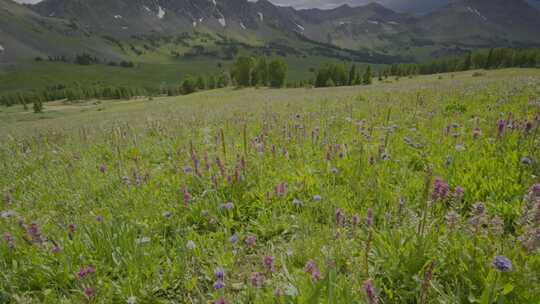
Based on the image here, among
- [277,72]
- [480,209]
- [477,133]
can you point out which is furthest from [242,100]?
[277,72]

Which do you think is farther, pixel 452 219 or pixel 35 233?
pixel 35 233

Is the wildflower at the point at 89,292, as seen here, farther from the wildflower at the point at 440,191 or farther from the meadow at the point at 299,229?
the wildflower at the point at 440,191

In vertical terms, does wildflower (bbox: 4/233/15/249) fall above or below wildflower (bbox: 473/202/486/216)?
below

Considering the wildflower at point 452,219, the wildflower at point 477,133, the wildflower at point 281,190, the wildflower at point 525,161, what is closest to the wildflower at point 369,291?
the wildflower at point 452,219

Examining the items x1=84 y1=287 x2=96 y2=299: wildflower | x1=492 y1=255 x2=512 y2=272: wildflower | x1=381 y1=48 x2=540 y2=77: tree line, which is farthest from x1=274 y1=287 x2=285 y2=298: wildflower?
x1=381 y1=48 x2=540 y2=77: tree line

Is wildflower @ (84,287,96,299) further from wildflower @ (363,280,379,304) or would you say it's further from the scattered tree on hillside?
the scattered tree on hillside

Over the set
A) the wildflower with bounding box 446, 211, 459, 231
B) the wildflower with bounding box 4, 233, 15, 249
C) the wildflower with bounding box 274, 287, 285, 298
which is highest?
the wildflower with bounding box 446, 211, 459, 231

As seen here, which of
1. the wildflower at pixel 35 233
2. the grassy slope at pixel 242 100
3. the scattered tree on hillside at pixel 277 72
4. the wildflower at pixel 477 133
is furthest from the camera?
the scattered tree on hillside at pixel 277 72

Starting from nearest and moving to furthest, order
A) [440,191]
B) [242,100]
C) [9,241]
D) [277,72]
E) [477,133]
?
[440,191] < [9,241] < [477,133] < [242,100] < [277,72]

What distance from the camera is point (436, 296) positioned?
2064 millimetres

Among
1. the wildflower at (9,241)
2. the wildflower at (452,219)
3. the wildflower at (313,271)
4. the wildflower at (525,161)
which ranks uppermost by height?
the wildflower at (525,161)

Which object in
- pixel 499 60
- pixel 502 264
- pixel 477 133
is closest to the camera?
pixel 502 264

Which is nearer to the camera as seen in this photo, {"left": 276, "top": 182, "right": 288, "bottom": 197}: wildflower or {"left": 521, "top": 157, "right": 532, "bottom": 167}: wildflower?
{"left": 521, "top": 157, "right": 532, "bottom": 167}: wildflower

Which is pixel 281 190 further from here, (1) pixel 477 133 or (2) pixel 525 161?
(1) pixel 477 133
